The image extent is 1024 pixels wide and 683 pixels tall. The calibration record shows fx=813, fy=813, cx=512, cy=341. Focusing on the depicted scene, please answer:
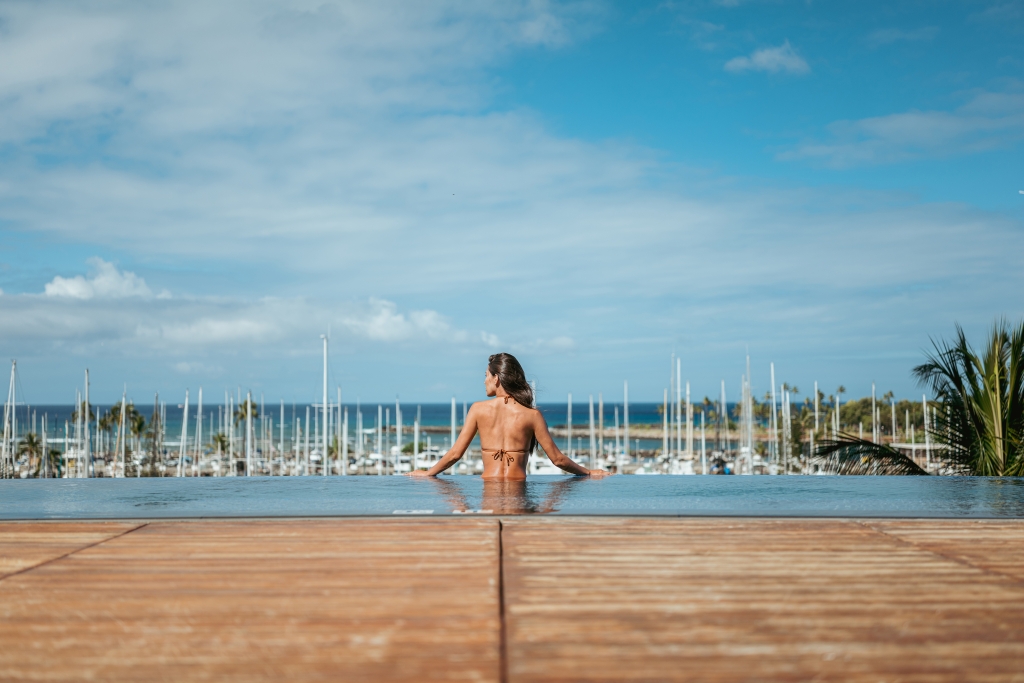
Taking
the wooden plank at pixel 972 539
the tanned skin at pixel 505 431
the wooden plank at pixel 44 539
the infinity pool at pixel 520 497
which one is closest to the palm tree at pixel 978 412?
the infinity pool at pixel 520 497

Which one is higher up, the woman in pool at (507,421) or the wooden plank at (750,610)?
the woman in pool at (507,421)

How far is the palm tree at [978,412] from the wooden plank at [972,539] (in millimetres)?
5693

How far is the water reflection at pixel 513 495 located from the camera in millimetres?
4219

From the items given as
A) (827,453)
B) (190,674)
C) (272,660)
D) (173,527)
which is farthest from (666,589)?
(827,453)

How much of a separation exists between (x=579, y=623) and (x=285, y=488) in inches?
157

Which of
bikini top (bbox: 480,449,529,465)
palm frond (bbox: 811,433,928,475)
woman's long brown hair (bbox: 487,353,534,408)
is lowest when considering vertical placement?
palm frond (bbox: 811,433,928,475)

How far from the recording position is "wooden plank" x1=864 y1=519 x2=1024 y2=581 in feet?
10.1

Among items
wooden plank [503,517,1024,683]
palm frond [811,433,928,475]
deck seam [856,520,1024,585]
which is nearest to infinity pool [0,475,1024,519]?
deck seam [856,520,1024,585]

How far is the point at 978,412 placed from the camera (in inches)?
383

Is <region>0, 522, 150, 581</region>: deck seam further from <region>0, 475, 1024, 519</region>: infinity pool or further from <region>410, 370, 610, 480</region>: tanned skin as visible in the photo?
<region>410, 370, 610, 480</region>: tanned skin

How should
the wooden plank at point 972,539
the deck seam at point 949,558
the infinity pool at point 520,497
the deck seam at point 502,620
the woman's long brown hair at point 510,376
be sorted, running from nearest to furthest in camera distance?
the deck seam at point 502,620, the deck seam at point 949,558, the wooden plank at point 972,539, the infinity pool at point 520,497, the woman's long brown hair at point 510,376

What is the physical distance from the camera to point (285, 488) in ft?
19.1

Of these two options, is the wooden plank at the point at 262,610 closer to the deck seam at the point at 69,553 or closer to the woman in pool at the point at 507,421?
the deck seam at the point at 69,553

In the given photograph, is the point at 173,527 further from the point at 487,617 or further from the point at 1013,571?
the point at 1013,571
